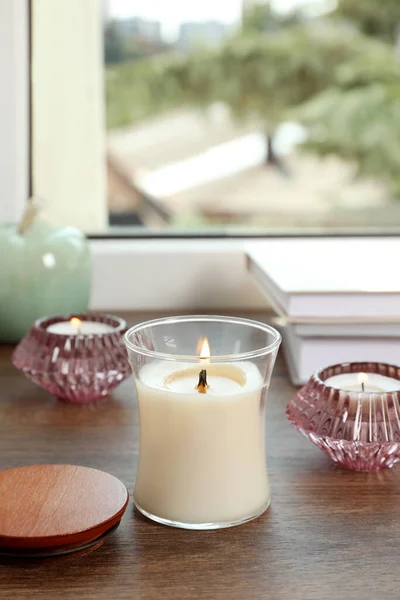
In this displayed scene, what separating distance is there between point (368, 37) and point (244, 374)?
4084mm

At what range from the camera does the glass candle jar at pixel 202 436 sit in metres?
0.47

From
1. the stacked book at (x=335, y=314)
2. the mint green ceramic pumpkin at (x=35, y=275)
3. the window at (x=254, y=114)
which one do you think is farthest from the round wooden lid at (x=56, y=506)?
the window at (x=254, y=114)

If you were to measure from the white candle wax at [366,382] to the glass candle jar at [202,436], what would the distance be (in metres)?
0.11

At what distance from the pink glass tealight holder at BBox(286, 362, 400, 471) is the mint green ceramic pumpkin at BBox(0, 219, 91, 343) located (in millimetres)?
376

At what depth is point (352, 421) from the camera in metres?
0.54

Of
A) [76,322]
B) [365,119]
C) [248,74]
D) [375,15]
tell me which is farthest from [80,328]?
[375,15]

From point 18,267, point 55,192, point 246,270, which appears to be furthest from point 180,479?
point 55,192

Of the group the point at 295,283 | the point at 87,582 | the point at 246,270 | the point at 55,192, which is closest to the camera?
the point at 87,582

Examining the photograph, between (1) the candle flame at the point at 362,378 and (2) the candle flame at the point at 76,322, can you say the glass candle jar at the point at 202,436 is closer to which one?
(1) the candle flame at the point at 362,378

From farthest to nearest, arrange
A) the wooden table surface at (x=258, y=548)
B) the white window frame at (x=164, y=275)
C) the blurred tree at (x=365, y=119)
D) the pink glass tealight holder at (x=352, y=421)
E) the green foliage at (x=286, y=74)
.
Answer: the green foliage at (x=286, y=74)
the blurred tree at (x=365, y=119)
the white window frame at (x=164, y=275)
the pink glass tealight holder at (x=352, y=421)
the wooden table surface at (x=258, y=548)

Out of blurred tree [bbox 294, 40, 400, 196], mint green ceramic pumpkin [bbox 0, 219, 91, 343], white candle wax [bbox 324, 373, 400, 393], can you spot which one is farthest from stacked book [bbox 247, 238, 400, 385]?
blurred tree [bbox 294, 40, 400, 196]

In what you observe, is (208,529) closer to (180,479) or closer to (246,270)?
(180,479)

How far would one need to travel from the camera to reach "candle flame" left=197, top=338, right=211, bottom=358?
50 cm

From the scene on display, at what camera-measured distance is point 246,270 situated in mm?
1019
